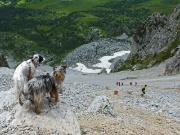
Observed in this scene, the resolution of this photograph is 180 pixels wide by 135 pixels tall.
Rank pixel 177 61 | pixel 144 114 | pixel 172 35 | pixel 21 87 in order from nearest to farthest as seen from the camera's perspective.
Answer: pixel 21 87 → pixel 144 114 → pixel 177 61 → pixel 172 35

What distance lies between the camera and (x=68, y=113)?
48.9ft

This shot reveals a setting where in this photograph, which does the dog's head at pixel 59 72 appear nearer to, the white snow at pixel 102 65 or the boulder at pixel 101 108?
the boulder at pixel 101 108

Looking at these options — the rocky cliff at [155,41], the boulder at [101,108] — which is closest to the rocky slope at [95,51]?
the rocky cliff at [155,41]

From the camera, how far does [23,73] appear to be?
14.5 metres

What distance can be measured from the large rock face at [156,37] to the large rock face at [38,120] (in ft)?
252

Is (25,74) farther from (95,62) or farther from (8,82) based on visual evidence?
(95,62)

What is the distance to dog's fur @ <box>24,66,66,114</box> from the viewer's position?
13.5 metres

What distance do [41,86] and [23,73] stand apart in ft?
4.12

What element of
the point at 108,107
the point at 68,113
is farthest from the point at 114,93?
the point at 68,113

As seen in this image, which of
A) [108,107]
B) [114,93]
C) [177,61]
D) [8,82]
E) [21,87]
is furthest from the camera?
[177,61]

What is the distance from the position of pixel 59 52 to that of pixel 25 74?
176876mm

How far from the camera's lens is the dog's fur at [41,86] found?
44.4 ft

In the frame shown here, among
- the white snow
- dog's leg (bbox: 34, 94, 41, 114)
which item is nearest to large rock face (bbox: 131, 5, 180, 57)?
the white snow

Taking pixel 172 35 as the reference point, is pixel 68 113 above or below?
below
